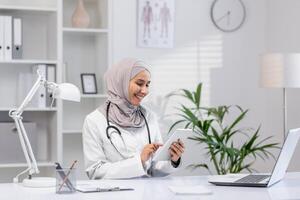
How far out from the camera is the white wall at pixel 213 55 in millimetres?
4547

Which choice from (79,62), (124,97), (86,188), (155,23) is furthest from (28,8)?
(86,188)

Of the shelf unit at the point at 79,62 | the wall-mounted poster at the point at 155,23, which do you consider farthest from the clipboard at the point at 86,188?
the wall-mounted poster at the point at 155,23

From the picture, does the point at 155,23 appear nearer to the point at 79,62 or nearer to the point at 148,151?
the point at 79,62

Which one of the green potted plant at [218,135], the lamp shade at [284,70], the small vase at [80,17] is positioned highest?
the small vase at [80,17]

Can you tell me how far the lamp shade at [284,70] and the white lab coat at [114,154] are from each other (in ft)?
4.28

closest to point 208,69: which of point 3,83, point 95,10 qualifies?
point 95,10

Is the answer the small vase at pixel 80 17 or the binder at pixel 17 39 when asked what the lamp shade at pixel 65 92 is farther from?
the small vase at pixel 80 17

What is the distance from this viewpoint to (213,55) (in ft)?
15.8

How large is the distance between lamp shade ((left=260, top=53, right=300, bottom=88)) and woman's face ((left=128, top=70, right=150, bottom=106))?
1259mm

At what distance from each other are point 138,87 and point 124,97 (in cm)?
10

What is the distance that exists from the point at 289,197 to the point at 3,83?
2.64 m

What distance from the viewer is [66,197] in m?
2.21

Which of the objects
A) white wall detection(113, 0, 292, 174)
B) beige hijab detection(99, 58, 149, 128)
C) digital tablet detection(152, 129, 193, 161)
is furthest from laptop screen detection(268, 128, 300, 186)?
white wall detection(113, 0, 292, 174)

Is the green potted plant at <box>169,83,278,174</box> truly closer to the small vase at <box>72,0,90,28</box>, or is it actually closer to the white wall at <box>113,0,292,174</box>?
the white wall at <box>113,0,292,174</box>
